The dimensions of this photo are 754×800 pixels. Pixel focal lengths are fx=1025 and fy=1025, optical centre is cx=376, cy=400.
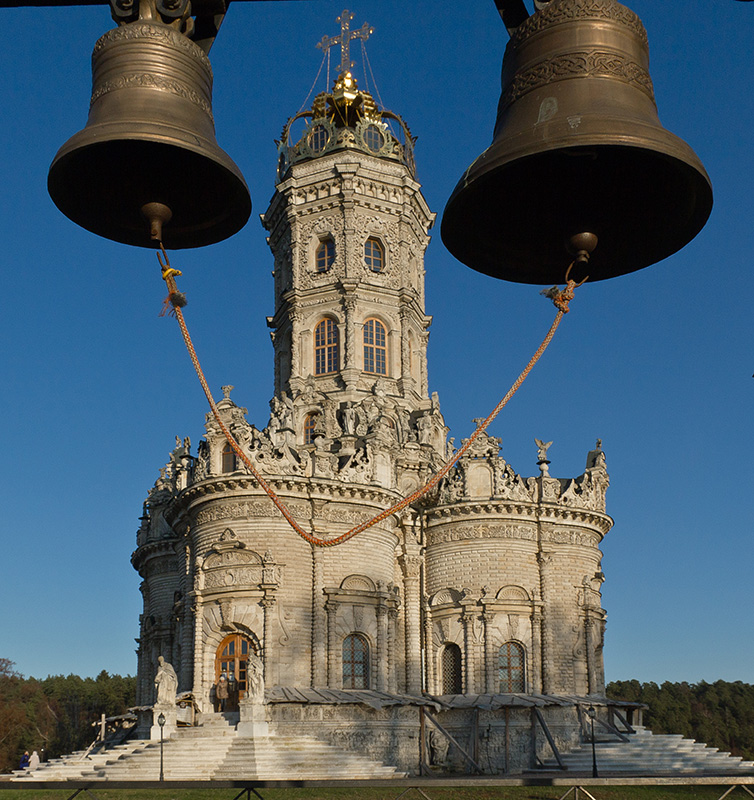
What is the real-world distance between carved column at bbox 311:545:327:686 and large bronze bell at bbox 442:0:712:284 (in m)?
31.8

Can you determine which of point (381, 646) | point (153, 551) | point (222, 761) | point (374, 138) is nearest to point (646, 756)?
point (381, 646)

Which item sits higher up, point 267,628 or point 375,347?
point 375,347

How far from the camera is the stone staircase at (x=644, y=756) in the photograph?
36.4 m

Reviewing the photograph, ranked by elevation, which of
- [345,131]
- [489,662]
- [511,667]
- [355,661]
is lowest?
[511,667]

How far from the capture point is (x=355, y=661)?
38312mm

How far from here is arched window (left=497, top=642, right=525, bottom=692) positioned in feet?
138

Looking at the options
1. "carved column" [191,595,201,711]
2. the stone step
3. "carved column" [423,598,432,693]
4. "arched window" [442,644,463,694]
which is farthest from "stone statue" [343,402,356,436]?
the stone step

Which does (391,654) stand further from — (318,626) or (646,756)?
(646,756)

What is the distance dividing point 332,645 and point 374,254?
63.7ft

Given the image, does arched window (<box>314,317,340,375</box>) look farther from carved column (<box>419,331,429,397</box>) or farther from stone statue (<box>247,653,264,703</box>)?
stone statue (<box>247,653,264,703</box>)

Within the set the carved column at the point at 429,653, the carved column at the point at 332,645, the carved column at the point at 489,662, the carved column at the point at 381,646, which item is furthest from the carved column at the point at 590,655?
the carved column at the point at 332,645

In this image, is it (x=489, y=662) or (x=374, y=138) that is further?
(x=374, y=138)

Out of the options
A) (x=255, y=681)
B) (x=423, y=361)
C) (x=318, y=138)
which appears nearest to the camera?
(x=255, y=681)

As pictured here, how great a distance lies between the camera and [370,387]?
4525cm
